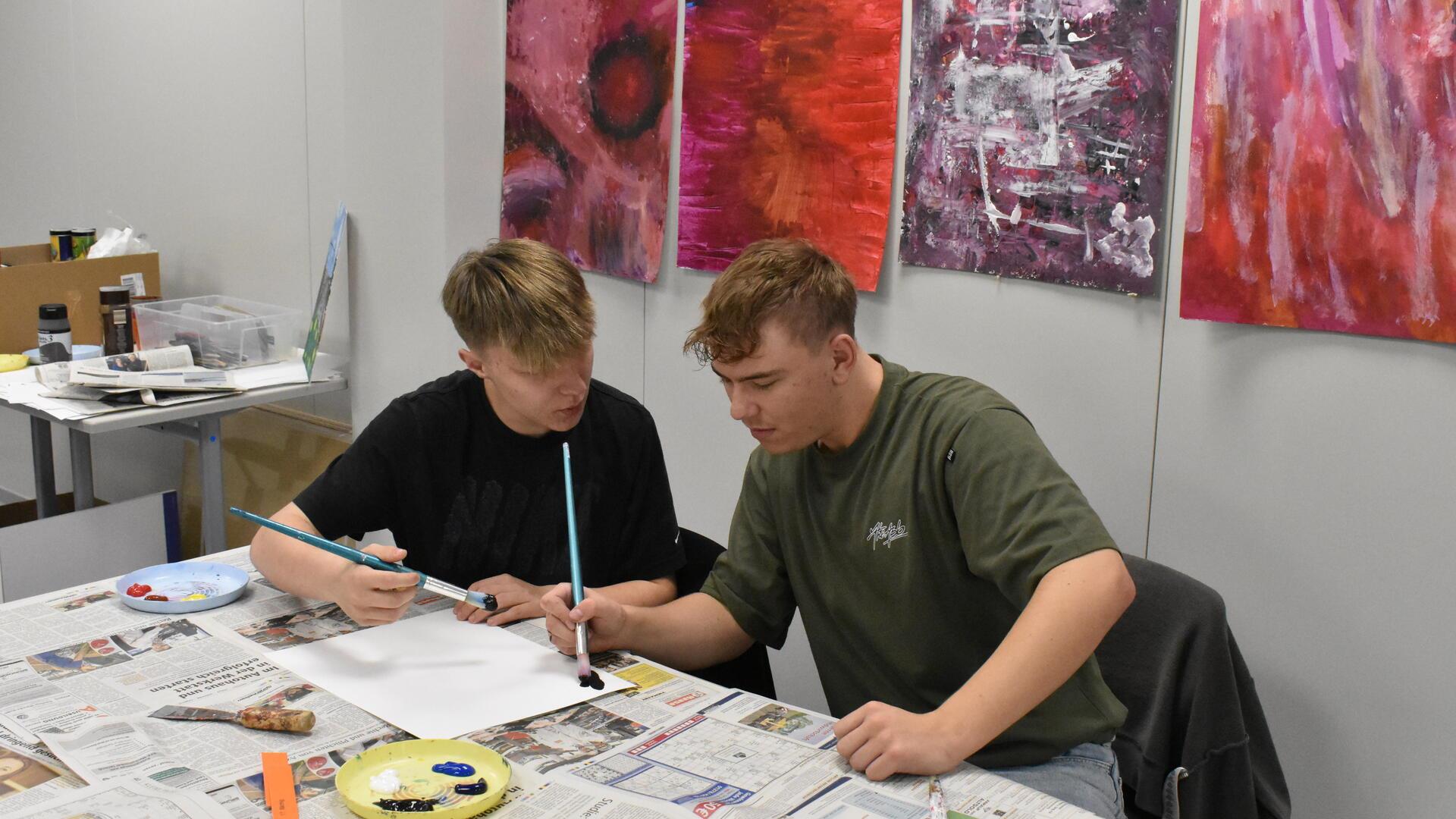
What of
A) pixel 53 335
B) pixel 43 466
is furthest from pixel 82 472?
pixel 53 335

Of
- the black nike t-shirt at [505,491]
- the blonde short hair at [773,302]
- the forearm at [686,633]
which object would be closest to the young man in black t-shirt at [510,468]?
the black nike t-shirt at [505,491]

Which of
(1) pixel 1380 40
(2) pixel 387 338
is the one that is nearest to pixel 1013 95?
(1) pixel 1380 40

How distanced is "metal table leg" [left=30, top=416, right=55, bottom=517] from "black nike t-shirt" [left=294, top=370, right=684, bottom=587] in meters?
1.70

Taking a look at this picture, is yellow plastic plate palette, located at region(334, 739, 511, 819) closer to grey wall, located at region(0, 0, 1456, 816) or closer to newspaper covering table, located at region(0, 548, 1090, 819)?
newspaper covering table, located at region(0, 548, 1090, 819)

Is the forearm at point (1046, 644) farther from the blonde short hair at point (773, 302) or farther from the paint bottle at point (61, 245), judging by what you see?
the paint bottle at point (61, 245)

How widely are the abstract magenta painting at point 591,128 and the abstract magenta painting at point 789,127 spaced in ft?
0.31

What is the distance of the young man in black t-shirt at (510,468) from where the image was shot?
1656 millimetres

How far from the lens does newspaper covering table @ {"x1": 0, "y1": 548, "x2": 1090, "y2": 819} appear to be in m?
1.12

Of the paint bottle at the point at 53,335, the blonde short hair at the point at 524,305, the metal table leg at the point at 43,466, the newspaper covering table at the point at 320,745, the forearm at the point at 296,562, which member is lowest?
the metal table leg at the point at 43,466

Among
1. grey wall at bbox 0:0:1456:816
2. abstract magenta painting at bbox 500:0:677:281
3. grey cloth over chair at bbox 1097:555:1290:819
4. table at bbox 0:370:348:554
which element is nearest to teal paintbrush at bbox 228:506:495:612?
grey cloth over chair at bbox 1097:555:1290:819

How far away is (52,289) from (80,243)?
337 millimetres

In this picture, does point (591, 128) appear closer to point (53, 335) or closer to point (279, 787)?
point (53, 335)

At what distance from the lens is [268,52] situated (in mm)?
3551

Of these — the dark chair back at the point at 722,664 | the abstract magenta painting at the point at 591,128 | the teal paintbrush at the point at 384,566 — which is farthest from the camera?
the abstract magenta painting at the point at 591,128
